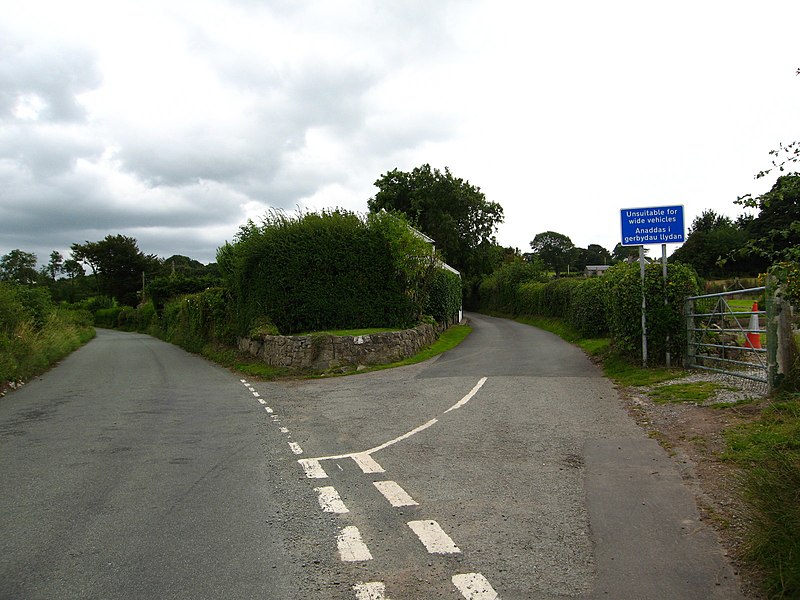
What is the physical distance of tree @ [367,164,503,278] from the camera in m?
54.8

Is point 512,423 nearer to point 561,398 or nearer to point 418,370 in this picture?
point 561,398

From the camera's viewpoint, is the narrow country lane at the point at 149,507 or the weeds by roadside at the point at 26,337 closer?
the narrow country lane at the point at 149,507

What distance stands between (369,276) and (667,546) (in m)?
17.6

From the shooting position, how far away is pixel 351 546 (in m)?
4.46

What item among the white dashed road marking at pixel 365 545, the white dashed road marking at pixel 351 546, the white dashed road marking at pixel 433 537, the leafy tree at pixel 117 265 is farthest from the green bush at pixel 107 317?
the white dashed road marking at pixel 433 537

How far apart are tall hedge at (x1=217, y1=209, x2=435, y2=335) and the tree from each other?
3198cm

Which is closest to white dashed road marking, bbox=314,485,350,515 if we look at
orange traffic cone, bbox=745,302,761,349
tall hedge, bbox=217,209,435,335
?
orange traffic cone, bbox=745,302,761,349

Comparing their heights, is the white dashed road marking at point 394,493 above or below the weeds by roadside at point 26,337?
below

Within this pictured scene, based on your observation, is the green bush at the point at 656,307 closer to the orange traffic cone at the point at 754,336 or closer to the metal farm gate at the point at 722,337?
the metal farm gate at the point at 722,337

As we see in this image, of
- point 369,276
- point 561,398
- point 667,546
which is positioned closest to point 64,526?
point 667,546

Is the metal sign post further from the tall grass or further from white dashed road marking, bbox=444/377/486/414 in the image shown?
the tall grass

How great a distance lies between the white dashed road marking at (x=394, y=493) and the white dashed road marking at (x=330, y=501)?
1.42 feet

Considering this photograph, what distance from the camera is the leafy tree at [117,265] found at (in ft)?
278

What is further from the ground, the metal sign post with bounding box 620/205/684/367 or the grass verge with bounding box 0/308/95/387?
the metal sign post with bounding box 620/205/684/367
